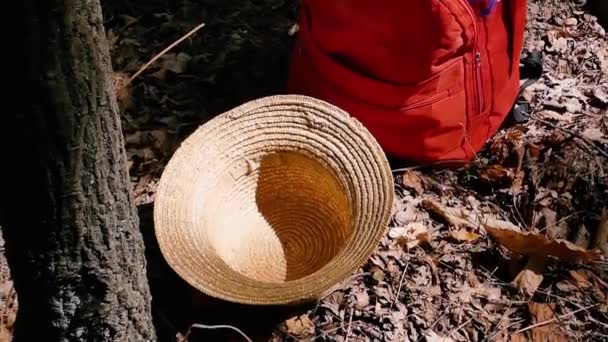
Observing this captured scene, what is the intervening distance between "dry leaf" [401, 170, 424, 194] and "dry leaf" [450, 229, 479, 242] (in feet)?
0.73

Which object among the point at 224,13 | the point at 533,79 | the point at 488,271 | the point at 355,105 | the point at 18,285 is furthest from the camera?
the point at 224,13

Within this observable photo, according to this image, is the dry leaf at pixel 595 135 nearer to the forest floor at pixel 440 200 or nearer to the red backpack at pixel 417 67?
the forest floor at pixel 440 200

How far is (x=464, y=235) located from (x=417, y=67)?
1.92 ft

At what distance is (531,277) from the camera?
221cm

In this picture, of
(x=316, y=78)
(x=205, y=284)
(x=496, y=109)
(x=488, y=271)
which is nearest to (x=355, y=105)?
(x=316, y=78)

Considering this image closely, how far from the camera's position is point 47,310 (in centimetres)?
158

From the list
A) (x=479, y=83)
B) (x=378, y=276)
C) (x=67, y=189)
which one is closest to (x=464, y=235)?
(x=378, y=276)

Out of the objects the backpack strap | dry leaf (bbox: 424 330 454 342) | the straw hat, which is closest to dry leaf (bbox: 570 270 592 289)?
dry leaf (bbox: 424 330 454 342)

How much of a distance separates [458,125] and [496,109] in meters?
0.21

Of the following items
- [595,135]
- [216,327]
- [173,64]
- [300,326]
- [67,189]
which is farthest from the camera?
[173,64]

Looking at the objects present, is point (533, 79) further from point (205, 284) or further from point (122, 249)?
point (122, 249)

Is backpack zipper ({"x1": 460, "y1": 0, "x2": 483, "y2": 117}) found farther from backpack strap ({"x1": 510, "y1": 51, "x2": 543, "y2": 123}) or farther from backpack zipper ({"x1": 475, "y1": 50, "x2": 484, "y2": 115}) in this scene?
backpack strap ({"x1": 510, "y1": 51, "x2": 543, "y2": 123})

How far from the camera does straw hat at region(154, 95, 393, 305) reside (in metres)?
2.00

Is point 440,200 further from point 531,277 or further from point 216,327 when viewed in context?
point 216,327
